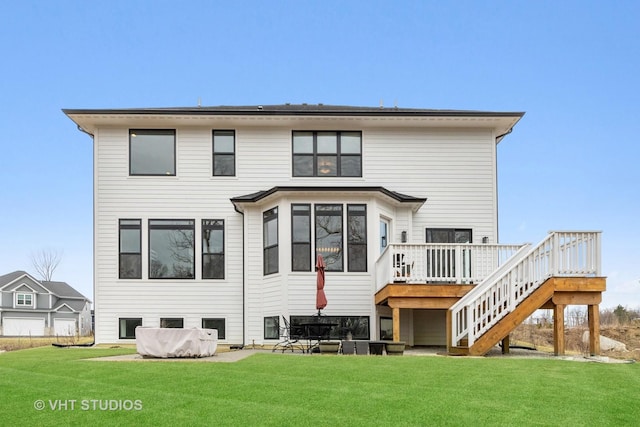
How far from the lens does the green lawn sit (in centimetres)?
567

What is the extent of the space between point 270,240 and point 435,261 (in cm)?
488

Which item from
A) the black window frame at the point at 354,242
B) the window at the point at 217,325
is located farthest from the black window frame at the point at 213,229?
the black window frame at the point at 354,242

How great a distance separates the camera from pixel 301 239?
16000mm

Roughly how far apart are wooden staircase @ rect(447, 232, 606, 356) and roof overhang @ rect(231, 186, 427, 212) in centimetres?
425

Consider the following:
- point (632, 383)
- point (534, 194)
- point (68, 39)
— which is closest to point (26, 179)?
point (68, 39)

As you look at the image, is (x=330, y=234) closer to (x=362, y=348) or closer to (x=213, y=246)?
(x=213, y=246)

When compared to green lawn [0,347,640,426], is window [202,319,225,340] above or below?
below

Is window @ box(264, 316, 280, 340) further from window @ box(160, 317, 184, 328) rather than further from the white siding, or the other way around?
window @ box(160, 317, 184, 328)

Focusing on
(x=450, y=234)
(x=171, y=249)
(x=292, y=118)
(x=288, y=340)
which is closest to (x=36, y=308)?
(x=171, y=249)

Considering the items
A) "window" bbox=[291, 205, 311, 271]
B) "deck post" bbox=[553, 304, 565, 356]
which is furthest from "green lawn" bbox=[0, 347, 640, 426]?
"window" bbox=[291, 205, 311, 271]

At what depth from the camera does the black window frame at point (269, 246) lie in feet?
53.5

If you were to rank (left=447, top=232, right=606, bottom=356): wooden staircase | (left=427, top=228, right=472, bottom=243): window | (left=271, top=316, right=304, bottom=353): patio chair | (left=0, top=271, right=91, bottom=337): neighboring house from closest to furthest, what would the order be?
(left=447, top=232, right=606, bottom=356): wooden staircase
(left=271, top=316, right=304, bottom=353): patio chair
(left=427, top=228, right=472, bottom=243): window
(left=0, top=271, right=91, bottom=337): neighboring house

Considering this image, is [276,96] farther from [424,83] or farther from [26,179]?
[26,179]

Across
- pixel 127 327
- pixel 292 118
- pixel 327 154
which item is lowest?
pixel 127 327
